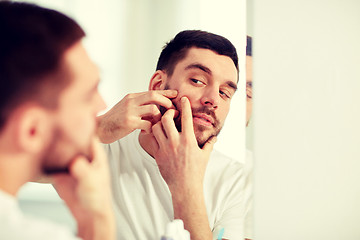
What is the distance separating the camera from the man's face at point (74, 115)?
637mm

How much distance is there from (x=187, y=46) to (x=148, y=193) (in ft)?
1.34

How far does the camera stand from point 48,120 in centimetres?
62

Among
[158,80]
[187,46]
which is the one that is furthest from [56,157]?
[187,46]

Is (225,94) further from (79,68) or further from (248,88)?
(79,68)

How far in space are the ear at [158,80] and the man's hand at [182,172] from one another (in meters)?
0.07

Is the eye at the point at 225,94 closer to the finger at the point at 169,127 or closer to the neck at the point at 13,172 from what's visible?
the finger at the point at 169,127

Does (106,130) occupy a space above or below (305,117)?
above

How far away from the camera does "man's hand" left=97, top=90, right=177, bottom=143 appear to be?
0.87m

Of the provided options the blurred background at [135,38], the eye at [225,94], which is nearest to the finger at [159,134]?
the blurred background at [135,38]

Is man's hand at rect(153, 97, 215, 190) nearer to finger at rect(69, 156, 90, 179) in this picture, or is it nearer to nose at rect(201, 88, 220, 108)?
nose at rect(201, 88, 220, 108)

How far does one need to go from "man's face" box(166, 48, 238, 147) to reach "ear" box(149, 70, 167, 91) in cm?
1

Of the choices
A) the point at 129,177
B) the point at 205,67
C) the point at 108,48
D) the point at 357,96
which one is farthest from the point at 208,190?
the point at 357,96

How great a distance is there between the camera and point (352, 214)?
139cm

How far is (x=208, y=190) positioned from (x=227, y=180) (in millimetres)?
91
